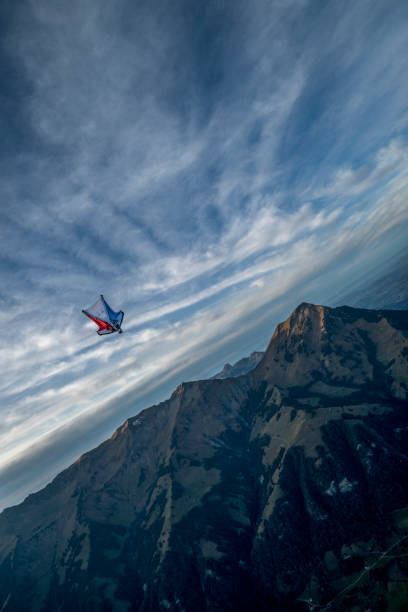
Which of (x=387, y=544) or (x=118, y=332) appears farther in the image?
(x=387, y=544)

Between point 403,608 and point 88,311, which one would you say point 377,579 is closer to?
point 403,608

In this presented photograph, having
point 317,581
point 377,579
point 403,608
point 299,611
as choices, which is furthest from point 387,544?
point 299,611

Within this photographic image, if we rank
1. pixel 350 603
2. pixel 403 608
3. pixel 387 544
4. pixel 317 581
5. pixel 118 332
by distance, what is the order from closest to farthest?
pixel 118 332, pixel 403 608, pixel 350 603, pixel 387 544, pixel 317 581

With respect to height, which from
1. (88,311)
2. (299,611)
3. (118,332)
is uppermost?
(88,311)

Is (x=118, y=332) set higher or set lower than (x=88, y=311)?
lower

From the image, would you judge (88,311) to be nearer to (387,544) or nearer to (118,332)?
(118,332)

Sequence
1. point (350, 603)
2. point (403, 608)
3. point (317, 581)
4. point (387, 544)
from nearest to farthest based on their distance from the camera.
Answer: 1. point (403, 608)
2. point (350, 603)
3. point (387, 544)
4. point (317, 581)

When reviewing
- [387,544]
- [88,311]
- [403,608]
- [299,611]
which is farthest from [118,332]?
[299,611]

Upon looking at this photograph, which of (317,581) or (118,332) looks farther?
(317,581)

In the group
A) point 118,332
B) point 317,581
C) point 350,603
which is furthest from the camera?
point 317,581
